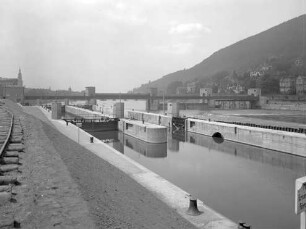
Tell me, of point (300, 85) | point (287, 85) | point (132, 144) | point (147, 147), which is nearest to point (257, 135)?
point (147, 147)

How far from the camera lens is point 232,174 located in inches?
1017

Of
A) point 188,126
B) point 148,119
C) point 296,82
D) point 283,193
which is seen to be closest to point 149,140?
point 188,126

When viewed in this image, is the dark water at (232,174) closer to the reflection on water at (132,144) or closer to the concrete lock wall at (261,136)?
the reflection on water at (132,144)

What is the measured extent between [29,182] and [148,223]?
3860mm

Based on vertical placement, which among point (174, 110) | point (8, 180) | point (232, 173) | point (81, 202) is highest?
point (174, 110)

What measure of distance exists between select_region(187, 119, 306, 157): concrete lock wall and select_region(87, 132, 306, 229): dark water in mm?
902

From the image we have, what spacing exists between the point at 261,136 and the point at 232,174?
14.8m

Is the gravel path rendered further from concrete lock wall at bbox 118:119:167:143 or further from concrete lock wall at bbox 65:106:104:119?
concrete lock wall at bbox 65:106:104:119

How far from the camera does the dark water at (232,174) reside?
17.0 metres

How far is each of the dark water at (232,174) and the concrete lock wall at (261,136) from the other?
902 millimetres

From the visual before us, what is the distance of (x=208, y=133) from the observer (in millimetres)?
49969

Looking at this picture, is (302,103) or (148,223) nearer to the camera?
(148,223)

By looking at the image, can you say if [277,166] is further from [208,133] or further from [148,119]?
[148,119]

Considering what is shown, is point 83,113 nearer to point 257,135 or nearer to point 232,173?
point 257,135
